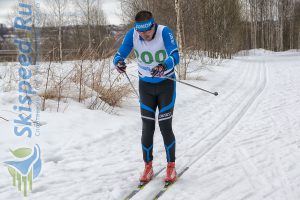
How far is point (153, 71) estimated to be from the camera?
3543 mm

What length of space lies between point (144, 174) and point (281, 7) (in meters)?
39.7

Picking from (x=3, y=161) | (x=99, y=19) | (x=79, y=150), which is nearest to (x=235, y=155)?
(x=79, y=150)

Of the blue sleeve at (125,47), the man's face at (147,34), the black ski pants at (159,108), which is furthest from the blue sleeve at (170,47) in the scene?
the blue sleeve at (125,47)

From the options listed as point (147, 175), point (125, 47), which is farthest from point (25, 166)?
point (125, 47)

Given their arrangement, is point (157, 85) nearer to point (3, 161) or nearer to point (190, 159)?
point (190, 159)

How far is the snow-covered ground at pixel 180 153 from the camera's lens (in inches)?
138

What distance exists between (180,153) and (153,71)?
169 cm

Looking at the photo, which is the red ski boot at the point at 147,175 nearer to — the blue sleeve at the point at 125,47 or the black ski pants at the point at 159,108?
the black ski pants at the point at 159,108

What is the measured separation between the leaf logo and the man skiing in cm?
127

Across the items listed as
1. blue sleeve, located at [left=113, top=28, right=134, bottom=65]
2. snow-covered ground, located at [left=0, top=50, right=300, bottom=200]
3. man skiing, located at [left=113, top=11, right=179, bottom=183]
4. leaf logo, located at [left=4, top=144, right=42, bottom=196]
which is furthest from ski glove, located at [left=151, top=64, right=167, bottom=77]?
leaf logo, located at [left=4, top=144, right=42, bottom=196]

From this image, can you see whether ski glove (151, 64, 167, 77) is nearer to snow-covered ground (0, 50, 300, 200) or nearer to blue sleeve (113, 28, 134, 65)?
blue sleeve (113, 28, 134, 65)

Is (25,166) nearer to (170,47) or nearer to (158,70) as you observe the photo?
(158,70)

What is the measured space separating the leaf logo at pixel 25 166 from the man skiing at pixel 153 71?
1.27 metres

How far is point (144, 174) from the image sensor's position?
3826 mm
